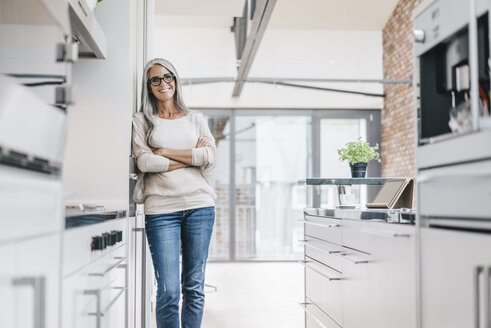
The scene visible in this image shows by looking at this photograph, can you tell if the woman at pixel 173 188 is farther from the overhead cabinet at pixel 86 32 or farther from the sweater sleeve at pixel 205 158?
the overhead cabinet at pixel 86 32

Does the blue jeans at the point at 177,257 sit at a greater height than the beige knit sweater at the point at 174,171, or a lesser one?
lesser

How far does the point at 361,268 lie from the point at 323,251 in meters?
0.62

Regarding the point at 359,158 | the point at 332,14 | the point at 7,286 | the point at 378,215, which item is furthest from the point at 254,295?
the point at 7,286

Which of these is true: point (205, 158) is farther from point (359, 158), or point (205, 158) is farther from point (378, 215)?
point (359, 158)

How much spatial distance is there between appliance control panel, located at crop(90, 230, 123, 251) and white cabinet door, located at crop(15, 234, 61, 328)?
442 millimetres

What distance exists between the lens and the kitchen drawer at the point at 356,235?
2.45 metres

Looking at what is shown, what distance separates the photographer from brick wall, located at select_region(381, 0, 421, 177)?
7507mm

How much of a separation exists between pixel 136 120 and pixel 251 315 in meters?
2.33

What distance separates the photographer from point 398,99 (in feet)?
25.8

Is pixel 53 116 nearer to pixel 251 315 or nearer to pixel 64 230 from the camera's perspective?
pixel 64 230

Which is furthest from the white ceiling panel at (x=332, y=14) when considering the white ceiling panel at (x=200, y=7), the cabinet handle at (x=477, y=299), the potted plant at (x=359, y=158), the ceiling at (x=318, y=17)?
the cabinet handle at (x=477, y=299)

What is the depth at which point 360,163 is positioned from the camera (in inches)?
162

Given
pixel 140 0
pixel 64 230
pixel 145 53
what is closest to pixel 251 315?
pixel 145 53

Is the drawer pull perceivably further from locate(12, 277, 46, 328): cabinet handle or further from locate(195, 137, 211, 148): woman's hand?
locate(195, 137, 211, 148): woman's hand
